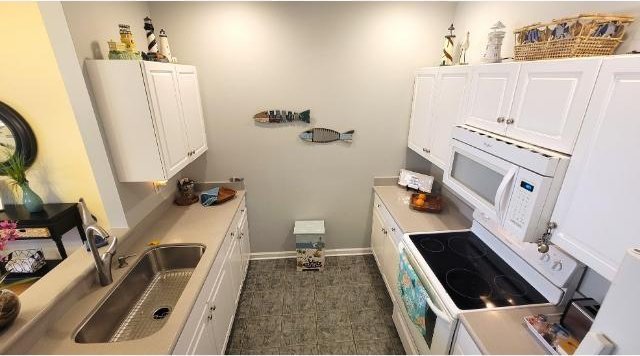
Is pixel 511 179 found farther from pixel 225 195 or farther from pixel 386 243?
pixel 225 195

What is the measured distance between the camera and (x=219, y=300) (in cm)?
187

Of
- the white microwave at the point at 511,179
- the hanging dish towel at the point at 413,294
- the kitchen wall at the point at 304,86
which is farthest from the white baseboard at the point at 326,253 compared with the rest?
the white microwave at the point at 511,179

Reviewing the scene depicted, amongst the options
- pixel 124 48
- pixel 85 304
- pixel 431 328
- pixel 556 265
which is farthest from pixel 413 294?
pixel 124 48

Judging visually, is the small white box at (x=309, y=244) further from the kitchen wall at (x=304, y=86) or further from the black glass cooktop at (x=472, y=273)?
the black glass cooktop at (x=472, y=273)

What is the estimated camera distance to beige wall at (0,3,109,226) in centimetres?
179

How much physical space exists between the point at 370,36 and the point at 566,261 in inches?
83.4

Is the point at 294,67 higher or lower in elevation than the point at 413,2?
lower

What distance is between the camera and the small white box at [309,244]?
9.28 feet

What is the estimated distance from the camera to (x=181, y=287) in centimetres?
185

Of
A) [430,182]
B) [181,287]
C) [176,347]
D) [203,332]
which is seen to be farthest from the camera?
[430,182]

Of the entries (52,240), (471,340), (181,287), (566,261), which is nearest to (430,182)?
(566,261)

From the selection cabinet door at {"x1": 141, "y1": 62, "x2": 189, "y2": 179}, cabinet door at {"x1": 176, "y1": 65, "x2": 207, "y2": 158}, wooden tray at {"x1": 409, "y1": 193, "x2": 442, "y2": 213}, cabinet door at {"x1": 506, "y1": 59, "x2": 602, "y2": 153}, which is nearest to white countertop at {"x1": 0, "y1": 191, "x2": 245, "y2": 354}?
cabinet door at {"x1": 141, "y1": 62, "x2": 189, "y2": 179}

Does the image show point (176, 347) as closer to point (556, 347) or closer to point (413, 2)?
point (556, 347)

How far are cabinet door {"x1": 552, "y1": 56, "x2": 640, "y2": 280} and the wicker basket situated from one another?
220mm
